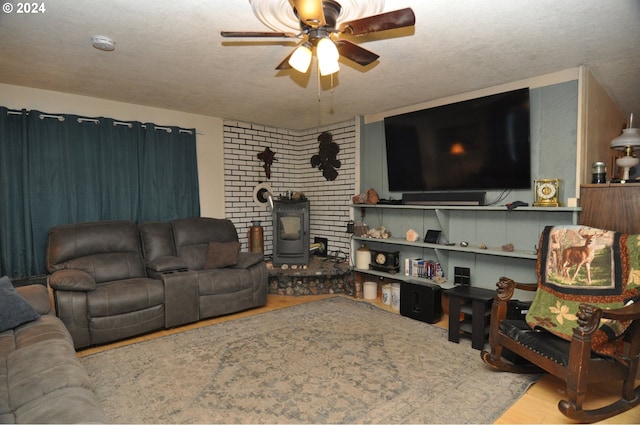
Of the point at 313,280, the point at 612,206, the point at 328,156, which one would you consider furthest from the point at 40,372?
the point at 328,156

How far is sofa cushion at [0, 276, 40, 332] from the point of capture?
7.52ft

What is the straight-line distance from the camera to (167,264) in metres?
3.59

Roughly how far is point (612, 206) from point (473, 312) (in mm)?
1344

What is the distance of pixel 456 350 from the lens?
2.92 meters

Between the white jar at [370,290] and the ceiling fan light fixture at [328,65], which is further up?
the ceiling fan light fixture at [328,65]

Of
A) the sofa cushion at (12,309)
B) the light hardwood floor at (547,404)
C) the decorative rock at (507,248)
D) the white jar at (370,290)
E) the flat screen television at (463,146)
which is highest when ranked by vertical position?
the flat screen television at (463,146)

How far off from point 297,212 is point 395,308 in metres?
1.73

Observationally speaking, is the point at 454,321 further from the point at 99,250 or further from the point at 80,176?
the point at 80,176

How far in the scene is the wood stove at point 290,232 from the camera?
470cm

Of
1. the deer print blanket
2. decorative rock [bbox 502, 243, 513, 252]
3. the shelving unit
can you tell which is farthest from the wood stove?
the deer print blanket

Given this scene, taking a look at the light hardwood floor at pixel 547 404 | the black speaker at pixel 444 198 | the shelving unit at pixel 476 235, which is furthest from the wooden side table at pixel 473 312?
the black speaker at pixel 444 198

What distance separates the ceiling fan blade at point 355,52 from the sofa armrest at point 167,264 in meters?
2.66

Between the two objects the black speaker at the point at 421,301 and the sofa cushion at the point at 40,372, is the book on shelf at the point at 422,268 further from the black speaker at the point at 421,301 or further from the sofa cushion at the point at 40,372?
the sofa cushion at the point at 40,372

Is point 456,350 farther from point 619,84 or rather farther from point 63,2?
point 63,2
